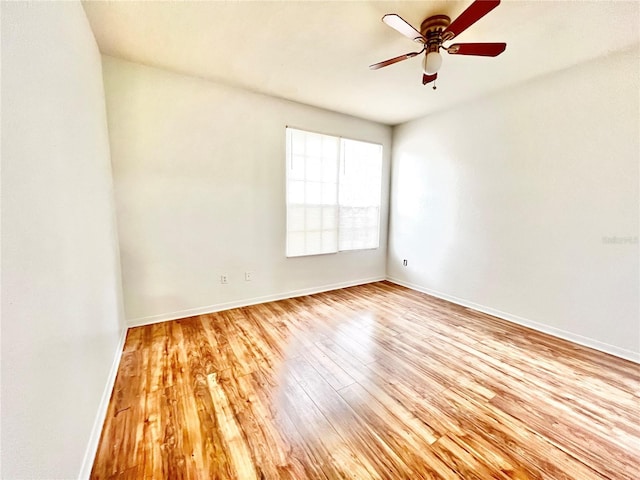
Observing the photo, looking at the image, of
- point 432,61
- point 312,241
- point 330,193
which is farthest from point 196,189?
point 432,61

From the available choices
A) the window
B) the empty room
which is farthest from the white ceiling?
the window

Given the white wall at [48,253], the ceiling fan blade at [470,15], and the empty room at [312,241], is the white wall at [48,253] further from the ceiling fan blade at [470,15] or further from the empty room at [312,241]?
the ceiling fan blade at [470,15]

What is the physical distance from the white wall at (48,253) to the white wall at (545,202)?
3756 mm

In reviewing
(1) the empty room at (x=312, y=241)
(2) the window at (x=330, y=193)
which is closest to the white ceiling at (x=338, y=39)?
(1) the empty room at (x=312, y=241)

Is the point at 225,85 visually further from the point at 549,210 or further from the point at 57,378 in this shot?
the point at 549,210

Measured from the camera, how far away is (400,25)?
5.35 ft

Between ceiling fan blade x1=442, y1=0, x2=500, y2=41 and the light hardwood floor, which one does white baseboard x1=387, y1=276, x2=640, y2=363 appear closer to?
the light hardwood floor

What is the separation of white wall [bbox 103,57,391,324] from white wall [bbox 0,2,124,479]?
0.91m

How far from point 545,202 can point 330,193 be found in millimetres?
2508

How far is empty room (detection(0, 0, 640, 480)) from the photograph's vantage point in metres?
1.16

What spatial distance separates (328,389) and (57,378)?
144 centimetres

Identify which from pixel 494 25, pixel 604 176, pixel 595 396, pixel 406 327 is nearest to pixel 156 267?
pixel 406 327

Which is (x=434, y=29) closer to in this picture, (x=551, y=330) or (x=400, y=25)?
(x=400, y=25)

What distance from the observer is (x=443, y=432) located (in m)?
1.46
